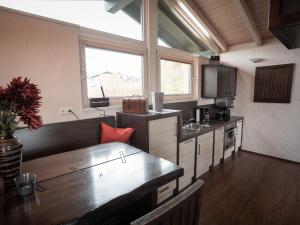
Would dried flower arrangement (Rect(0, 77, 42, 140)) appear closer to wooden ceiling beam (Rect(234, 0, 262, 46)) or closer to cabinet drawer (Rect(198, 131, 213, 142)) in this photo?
cabinet drawer (Rect(198, 131, 213, 142))

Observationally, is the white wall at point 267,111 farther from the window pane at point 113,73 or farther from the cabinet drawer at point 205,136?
the window pane at point 113,73

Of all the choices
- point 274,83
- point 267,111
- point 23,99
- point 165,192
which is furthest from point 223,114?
point 23,99

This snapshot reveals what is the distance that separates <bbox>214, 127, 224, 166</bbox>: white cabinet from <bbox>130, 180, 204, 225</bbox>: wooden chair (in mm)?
2423

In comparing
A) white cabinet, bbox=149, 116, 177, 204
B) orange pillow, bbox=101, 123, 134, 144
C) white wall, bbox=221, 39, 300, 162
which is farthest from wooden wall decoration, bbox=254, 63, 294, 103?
orange pillow, bbox=101, 123, 134, 144

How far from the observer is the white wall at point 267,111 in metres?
3.25

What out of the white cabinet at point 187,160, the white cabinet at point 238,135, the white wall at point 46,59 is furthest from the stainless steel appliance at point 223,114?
the white wall at point 46,59

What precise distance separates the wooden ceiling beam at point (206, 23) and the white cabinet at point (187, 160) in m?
2.12

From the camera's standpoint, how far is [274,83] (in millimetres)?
3406

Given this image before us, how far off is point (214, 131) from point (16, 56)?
2.86 m

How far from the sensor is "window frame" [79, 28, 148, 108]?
2.01 metres

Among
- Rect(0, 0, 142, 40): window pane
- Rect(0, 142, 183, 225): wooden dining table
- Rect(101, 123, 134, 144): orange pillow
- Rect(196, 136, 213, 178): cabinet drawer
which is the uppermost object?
Rect(0, 0, 142, 40): window pane

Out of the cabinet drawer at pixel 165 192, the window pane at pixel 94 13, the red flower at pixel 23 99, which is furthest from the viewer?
the cabinet drawer at pixel 165 192

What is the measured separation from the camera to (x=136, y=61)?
2.60m

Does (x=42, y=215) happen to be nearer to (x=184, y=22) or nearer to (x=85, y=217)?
(x=85, y=217)
